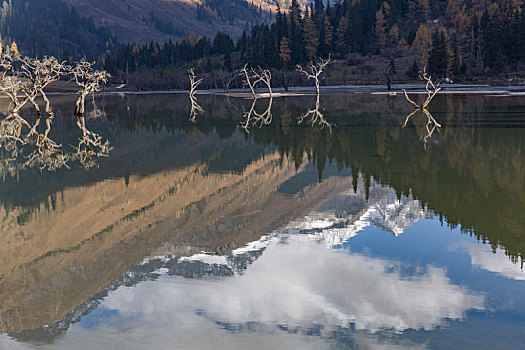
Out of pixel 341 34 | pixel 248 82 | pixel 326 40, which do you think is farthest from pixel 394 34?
pixel 248 82

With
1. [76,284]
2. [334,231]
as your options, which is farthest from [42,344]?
[334,231]

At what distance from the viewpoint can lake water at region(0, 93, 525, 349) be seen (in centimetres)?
877

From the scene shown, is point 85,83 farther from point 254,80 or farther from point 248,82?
point 254,80

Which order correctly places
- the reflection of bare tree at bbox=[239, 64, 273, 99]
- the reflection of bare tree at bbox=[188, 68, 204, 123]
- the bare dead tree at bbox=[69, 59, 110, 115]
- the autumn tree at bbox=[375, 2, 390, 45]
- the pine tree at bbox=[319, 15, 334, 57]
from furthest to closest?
the autumn tree at bbox=[375, 2, 390, 45] → the pine tree at bbox=[319, 15, 334, 57] → the reflection of bare tree at bbox=[239, 64, 273, 99] → the bare dead tree at bbox=[69, 59, 110, 115] → the reflection of bare tree at bbox=[188, 68, 204, 123]

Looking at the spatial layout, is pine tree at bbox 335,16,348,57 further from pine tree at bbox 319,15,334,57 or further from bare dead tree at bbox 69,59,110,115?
bare dead tree at bbox 69,59,110,115

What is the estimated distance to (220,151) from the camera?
99.2 feet

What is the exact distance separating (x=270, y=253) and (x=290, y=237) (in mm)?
1548

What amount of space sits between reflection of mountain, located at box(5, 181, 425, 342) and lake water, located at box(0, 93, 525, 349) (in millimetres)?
55

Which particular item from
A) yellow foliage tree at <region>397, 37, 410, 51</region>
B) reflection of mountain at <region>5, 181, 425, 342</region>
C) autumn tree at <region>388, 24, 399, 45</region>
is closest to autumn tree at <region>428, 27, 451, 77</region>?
A: yellow foliage tree at <region>397, 37, 410, 51</region>

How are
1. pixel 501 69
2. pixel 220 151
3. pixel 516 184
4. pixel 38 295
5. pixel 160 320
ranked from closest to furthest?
pixel 160 320 < pixel 38 295 < pixel 516 184 < pixel 220 151 < pixel 501 69

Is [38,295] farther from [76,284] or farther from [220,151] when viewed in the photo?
[220,151]

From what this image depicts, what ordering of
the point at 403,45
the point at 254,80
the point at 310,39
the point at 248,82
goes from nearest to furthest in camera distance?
the point at 248,82 → the point at 254,80 → the point at 403,45 → the point at 310,39

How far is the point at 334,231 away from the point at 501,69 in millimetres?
137245

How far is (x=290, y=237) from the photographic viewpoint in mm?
14156
